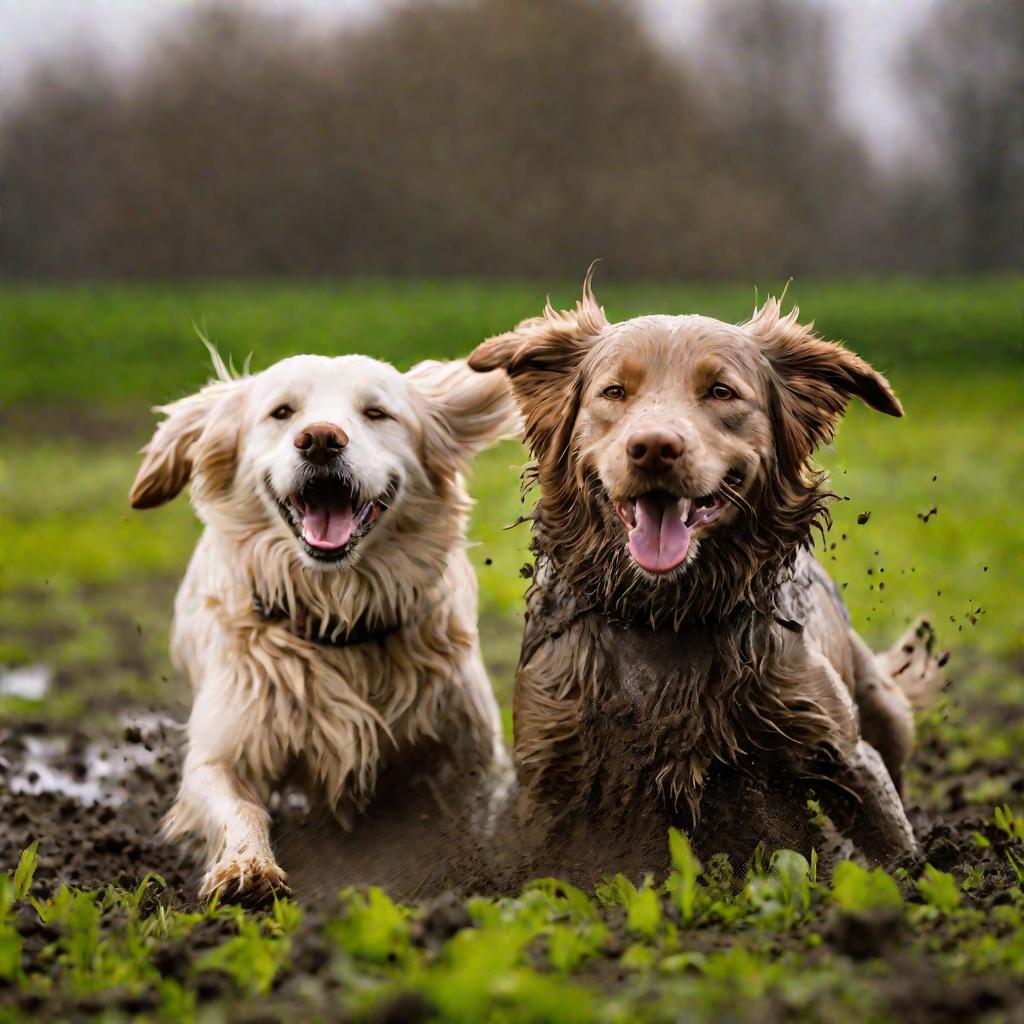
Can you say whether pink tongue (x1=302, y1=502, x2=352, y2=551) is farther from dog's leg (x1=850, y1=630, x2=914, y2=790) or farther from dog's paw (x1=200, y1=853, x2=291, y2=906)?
dog's leg (x1=850, y1=630, x2=914, y2=790)

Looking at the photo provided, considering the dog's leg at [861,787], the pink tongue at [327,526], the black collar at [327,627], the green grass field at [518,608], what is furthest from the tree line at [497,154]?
the dog's leg at [861,787]

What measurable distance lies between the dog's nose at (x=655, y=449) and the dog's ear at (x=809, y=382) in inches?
21.9

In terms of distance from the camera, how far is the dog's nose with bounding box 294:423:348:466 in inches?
167

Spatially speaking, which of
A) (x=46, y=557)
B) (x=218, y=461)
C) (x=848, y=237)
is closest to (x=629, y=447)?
(x=218, y=461)

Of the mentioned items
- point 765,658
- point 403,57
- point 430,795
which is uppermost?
point 403,57

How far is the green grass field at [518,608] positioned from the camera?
2.71 m

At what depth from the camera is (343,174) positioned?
40031mm

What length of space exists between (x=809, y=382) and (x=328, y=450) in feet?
5.15

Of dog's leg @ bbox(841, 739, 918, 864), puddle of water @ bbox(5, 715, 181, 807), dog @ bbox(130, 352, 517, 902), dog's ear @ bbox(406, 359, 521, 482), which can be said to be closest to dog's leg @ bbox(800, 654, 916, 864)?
dog's leg @ bbox(841, 739, 918, 864)

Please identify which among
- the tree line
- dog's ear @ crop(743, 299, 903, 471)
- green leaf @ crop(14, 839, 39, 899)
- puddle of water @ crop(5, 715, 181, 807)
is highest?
the tree line

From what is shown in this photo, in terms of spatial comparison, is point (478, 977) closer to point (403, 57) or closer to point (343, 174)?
point (343, 174)

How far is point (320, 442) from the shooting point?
4.26 meters

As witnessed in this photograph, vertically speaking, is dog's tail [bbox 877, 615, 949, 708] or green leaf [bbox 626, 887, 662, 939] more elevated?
dog's tail [bbox 877, 615, 949, 708]

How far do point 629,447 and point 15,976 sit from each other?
1994mm
